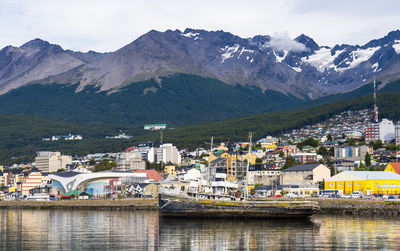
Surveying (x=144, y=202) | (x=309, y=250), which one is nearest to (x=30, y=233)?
(x=309, y=250)

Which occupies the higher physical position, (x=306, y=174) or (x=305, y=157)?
(x=305, y=157)

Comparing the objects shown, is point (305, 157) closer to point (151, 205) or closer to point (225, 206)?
point (151, 205)

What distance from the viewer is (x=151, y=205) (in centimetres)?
11700

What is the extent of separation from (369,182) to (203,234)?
193 ft

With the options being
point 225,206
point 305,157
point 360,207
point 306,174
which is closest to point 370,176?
point 306,174

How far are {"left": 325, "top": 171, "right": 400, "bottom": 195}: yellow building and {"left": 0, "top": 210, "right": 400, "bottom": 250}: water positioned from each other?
108 feet

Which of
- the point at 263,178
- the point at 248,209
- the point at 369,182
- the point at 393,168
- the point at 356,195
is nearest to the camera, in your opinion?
the point at 248,209

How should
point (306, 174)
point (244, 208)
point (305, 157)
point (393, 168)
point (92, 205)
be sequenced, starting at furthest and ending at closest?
point (305, 157)
point (306, 174)
point (393, 168)
point (92, 205)
point (244, 208)

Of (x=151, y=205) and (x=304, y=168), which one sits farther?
(x=304, y=168)

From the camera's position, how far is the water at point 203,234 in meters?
56.6

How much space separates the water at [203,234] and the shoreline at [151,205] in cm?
810

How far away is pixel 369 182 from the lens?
A: 11725 centimetres

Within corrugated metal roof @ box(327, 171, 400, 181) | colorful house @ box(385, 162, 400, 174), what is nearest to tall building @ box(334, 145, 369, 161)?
colorful house @ box(385, 162, 400, 174)

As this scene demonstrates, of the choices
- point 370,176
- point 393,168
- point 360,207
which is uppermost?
point 393,168
